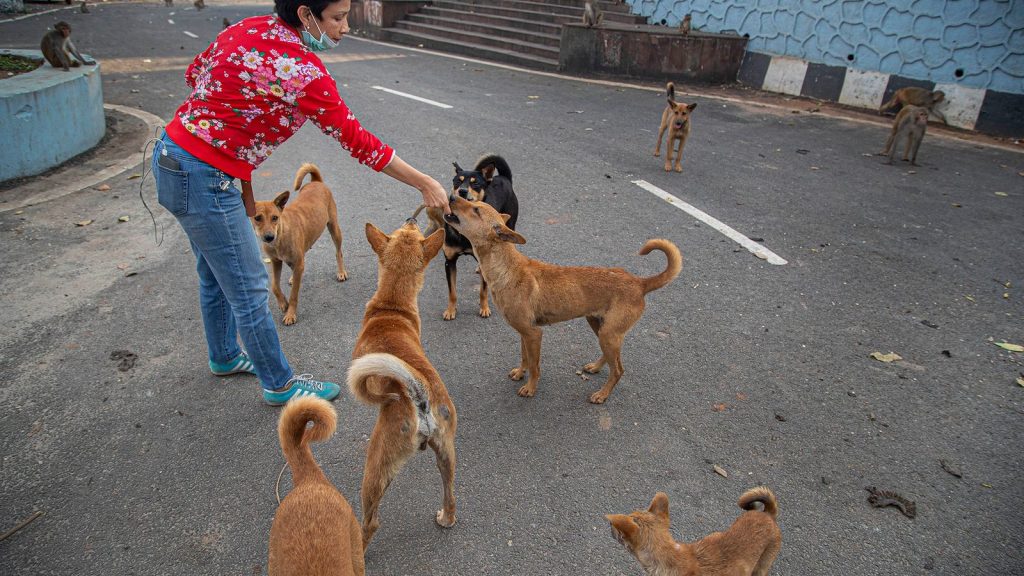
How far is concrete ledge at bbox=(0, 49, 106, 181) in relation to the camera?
698 centimetres

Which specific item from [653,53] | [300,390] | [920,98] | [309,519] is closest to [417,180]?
[300,390]

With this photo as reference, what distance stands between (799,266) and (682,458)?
10.5ft

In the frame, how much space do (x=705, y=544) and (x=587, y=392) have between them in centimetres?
169

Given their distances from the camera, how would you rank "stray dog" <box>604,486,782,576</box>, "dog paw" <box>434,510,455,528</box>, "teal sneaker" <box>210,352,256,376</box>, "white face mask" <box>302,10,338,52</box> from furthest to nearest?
1. "teal sneaker" <box>210,352,256,376</box>
2. "dog paw" <box>434,510,455,528</box>
3. "white face mask" <box>302,10,338,52</box>
4. "stray dog" <box>604,486,782,576</box>

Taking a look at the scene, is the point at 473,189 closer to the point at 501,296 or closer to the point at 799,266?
the point at 501,296

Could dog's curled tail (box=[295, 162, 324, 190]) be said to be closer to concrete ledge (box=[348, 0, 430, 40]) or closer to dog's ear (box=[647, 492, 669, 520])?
dog's ear (box=[647, 492, 669, 520])

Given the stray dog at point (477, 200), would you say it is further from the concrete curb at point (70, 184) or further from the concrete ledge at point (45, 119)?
A: the concrete ledge at point (45, 119)

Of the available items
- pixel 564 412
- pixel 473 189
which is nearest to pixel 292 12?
pixel 473 189

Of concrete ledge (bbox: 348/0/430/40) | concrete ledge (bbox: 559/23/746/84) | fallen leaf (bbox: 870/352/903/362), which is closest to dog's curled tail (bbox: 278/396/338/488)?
fallen leaf (bbox: 870/352/903/362)

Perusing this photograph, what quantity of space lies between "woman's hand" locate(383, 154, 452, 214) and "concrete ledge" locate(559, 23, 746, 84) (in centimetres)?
1281

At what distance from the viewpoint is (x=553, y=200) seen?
24.0 ft

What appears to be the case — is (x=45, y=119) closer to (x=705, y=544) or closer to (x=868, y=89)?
(x=705, y=544)

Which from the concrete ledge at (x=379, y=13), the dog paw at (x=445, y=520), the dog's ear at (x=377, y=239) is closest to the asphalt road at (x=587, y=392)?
the dog paw at (x=445, y=520)

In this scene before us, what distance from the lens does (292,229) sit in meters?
4.96
